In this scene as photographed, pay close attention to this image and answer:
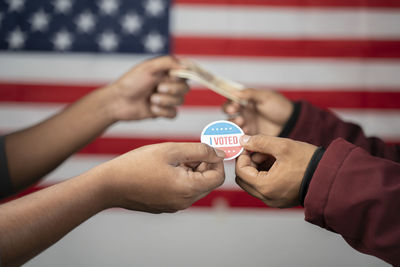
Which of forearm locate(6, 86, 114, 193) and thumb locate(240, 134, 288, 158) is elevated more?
thumb locate(240, 134, 288, 158)

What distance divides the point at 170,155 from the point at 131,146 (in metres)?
0.89

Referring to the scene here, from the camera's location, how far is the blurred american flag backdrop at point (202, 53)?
150 cm

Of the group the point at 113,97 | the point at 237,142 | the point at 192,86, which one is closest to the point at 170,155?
the point at 237,142

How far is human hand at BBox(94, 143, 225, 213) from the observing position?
0.72 meters

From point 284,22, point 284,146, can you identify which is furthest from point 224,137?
point 284,22

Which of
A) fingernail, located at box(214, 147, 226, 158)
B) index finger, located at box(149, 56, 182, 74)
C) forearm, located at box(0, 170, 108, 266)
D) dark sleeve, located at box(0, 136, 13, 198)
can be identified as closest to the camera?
forearm, located at box(0, 170, 108, 266)

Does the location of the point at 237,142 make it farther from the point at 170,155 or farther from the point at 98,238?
the point at 98,238

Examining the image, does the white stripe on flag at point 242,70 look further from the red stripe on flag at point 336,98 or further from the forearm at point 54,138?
the forearm at point 54,138

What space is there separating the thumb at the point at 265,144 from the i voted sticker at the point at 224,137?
33 millimetres

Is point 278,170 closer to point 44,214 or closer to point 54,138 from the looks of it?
point 44,214

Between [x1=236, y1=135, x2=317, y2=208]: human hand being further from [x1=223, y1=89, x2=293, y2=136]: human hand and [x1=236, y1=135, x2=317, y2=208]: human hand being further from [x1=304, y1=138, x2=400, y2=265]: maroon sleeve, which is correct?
[x1=223, y1=89, x2=293, y2=136]: human hand

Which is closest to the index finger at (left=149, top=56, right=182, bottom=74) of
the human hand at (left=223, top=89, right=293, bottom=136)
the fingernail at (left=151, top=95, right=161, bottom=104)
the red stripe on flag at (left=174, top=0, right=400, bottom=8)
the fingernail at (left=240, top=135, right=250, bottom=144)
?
the fingernail at (left=151, top=95, right=161, bottom=104)

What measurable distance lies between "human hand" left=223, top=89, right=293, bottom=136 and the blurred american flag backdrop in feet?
0.96

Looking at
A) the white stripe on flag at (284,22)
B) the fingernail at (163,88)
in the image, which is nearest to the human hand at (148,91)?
the fingernail at (163,88)
